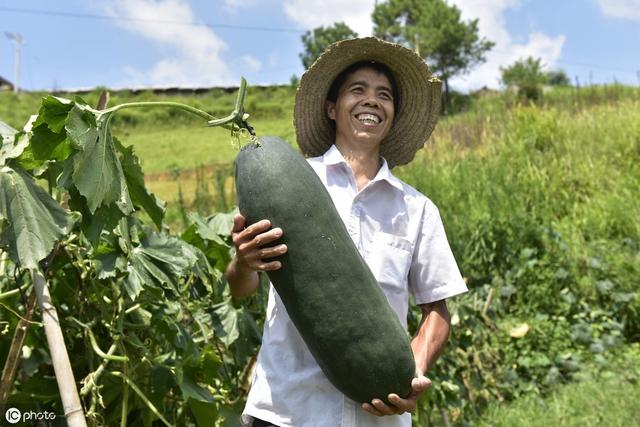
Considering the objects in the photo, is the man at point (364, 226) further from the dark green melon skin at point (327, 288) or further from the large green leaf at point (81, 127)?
the large green leaf at point (81, 127)

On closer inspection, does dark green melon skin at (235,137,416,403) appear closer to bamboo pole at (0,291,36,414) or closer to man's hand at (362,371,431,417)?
man's hand at (362,371,431,417)

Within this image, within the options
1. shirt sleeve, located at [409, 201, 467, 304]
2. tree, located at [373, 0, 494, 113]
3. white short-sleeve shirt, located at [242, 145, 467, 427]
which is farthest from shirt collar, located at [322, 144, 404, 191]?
tree, located at [373, 0, 494, 113]

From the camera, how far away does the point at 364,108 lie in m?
1.66

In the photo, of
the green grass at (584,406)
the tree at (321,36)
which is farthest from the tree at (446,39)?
the green grass at (584,406)

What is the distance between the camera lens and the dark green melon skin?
4.42 feet

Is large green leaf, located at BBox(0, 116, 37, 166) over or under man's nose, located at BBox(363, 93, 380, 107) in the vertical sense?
under

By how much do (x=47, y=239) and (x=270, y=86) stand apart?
78.5 feet

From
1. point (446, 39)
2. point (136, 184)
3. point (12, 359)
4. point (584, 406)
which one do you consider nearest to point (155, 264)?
point (136, 184)

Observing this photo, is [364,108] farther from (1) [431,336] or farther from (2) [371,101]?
(1) [431,336]

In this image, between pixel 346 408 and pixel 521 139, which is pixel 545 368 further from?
pixel 521 139

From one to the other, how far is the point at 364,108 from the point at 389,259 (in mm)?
376

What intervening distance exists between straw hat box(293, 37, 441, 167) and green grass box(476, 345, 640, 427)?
2089 mm

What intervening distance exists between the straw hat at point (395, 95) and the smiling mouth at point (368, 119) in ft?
0.65

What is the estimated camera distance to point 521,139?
7.27 meters
